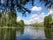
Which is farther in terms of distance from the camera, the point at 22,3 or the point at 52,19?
the point at 52,19

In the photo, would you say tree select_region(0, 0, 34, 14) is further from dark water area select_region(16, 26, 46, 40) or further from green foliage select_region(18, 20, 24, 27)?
dark water area select_region(16, 26, 46, 40)

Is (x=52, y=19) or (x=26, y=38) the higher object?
(x=52, y=19)

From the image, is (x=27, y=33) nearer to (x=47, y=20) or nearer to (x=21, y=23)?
(x=21, y=23)

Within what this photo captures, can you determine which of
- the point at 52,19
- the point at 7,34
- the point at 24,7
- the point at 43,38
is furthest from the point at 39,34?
the point at 24,7

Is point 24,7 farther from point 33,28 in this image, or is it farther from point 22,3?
point 33,28

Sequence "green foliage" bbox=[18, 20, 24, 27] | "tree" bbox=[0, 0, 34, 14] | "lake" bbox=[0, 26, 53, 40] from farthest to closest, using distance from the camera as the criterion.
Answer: "lake" bbox=[0, 26, 53, 40]
"green foliage" bbox=[18, 20, 24, 27]
"tree" bbox=[0, 0, 34, 14]

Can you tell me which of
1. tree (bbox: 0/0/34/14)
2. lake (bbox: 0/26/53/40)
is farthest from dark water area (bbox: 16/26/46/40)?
tree (bbox: 0/0/34/14)

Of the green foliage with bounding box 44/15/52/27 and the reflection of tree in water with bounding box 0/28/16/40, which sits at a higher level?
the green foliage with bounding box 44/15/52/27

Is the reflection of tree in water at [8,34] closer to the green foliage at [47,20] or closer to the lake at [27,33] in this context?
the lake at [27,33]

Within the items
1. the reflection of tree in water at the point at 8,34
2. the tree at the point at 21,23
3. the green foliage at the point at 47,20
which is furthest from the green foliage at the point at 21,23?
the green foliage at the point at 47,20

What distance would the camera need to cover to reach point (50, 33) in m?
2.04

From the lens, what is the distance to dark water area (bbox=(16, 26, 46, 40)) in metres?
1.89

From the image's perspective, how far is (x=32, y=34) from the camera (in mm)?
1959

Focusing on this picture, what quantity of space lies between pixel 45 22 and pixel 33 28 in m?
0.22
